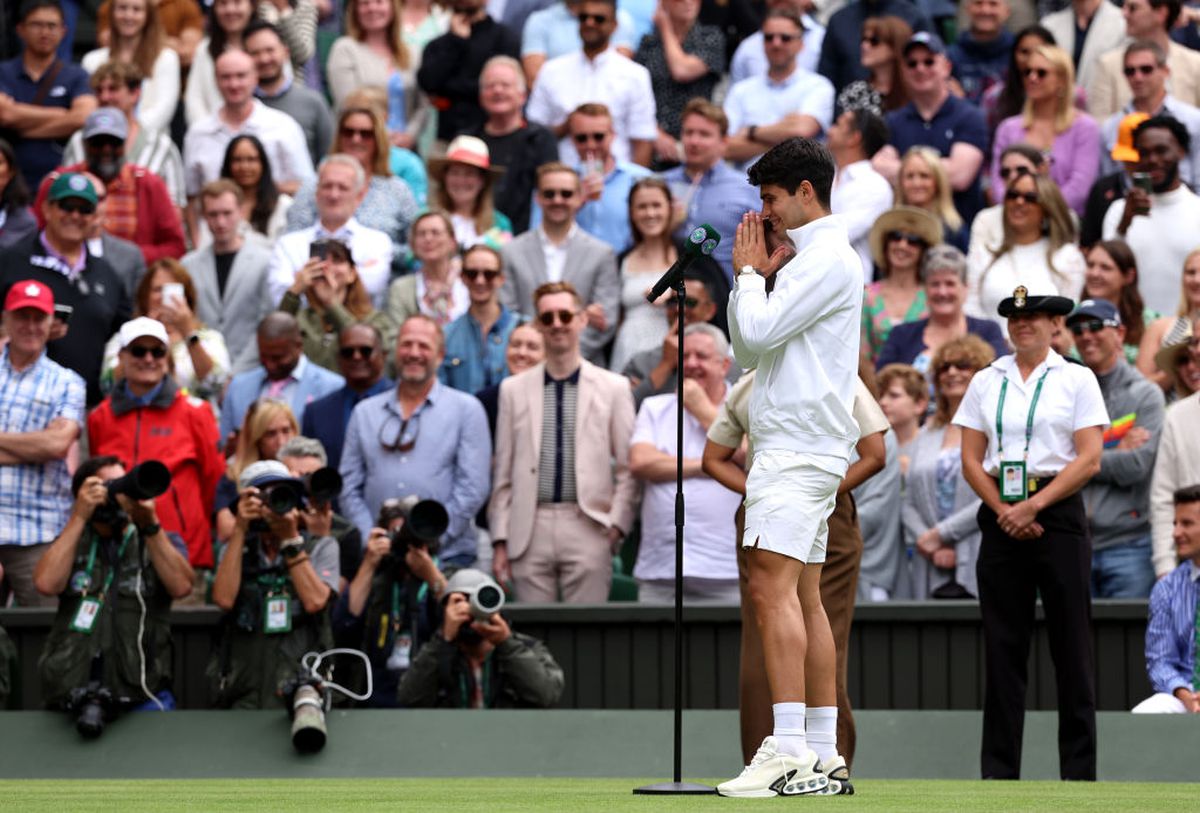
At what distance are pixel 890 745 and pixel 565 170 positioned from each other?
16.6 ft

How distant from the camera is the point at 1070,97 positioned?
14.2 metres

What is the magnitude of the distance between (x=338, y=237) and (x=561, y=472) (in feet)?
8.72

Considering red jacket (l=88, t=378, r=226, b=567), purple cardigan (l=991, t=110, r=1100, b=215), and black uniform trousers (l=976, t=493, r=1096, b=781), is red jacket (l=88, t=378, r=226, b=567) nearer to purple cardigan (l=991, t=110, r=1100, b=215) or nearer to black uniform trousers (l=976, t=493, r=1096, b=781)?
black uniform trousers (l=976, t=493, r=1096, b=781)

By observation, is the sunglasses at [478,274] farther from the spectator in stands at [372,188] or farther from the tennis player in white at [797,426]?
the tennis player in white at [797,426]

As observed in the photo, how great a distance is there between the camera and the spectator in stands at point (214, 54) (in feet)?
50.5

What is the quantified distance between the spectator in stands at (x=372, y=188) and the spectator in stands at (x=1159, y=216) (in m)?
4.41

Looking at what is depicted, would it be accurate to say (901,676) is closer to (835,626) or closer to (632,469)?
(632,469)

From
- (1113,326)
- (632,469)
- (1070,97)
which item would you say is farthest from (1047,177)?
(632,469)

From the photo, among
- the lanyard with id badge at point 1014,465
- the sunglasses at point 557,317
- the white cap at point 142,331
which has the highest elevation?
the sunglasses at point 557,317

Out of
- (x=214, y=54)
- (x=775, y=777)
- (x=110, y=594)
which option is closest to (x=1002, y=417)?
(x=775, y=777)

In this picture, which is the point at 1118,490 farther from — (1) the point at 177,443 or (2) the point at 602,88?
(2) the point at 602,88

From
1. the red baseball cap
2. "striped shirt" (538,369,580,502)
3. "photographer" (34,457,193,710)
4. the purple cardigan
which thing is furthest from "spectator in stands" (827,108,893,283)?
"photographer" (34,457,193,710)

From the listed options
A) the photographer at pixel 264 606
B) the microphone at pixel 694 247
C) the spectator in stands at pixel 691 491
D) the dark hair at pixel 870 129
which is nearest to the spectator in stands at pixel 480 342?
the spectator in stands at pixel 691 491

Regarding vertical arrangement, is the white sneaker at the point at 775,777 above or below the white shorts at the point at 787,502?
below
